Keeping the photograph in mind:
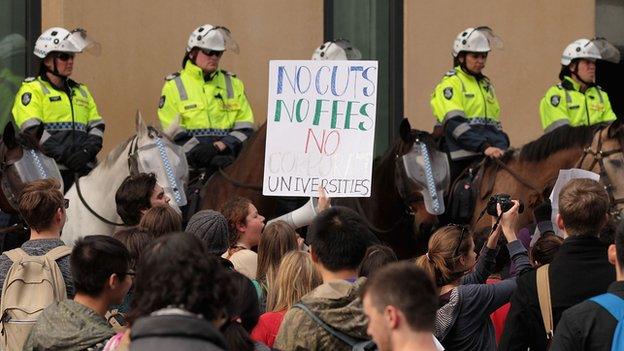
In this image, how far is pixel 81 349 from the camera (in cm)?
581

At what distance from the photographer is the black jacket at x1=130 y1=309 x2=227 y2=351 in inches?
176

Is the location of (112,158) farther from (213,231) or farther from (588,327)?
(588,327)

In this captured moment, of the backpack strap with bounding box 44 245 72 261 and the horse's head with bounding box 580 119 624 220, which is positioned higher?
the horse's head with bounding box 580 119 624 220

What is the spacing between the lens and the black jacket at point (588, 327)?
592cm

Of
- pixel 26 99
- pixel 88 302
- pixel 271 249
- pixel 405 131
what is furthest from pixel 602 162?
pixel 88 302

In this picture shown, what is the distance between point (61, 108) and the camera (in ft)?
43.1

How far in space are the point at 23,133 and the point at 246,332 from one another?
21.4 feet

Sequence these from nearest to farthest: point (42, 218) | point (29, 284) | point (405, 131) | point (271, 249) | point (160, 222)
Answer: point (29, 284) → point (42, 218) → point (271, 249) → point (160, 222) → point (405, 131)

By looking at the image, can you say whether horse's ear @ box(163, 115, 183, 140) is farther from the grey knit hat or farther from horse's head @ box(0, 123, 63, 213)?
the grey knit hat

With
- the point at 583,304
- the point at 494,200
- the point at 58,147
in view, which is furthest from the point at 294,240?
the point at 58,147

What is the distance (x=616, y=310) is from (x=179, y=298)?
2047 millimetres

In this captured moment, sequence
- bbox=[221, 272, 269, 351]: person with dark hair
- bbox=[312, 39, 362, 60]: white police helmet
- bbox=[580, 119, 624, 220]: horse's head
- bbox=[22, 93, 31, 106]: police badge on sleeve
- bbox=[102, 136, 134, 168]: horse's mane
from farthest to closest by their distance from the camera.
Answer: bbox=[312, 39, 362, 60]: white police helmet < bbox=[22, 93, 31, 106]: police badge on sleeve < bbox=[102, 136, 134, 168]: horse's mane < bbox=[580, 119, 624, 220]: horse's head < bbox=[221, 272, 269, 351]: person with dark hair

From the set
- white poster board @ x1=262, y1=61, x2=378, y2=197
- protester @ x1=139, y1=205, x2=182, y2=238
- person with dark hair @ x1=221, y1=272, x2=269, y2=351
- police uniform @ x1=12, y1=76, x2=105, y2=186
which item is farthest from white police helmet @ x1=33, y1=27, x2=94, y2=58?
person with dark hair @ x1=221, y1=272, x2=269, y2=351

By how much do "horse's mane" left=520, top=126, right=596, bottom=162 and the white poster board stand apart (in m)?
2.33
